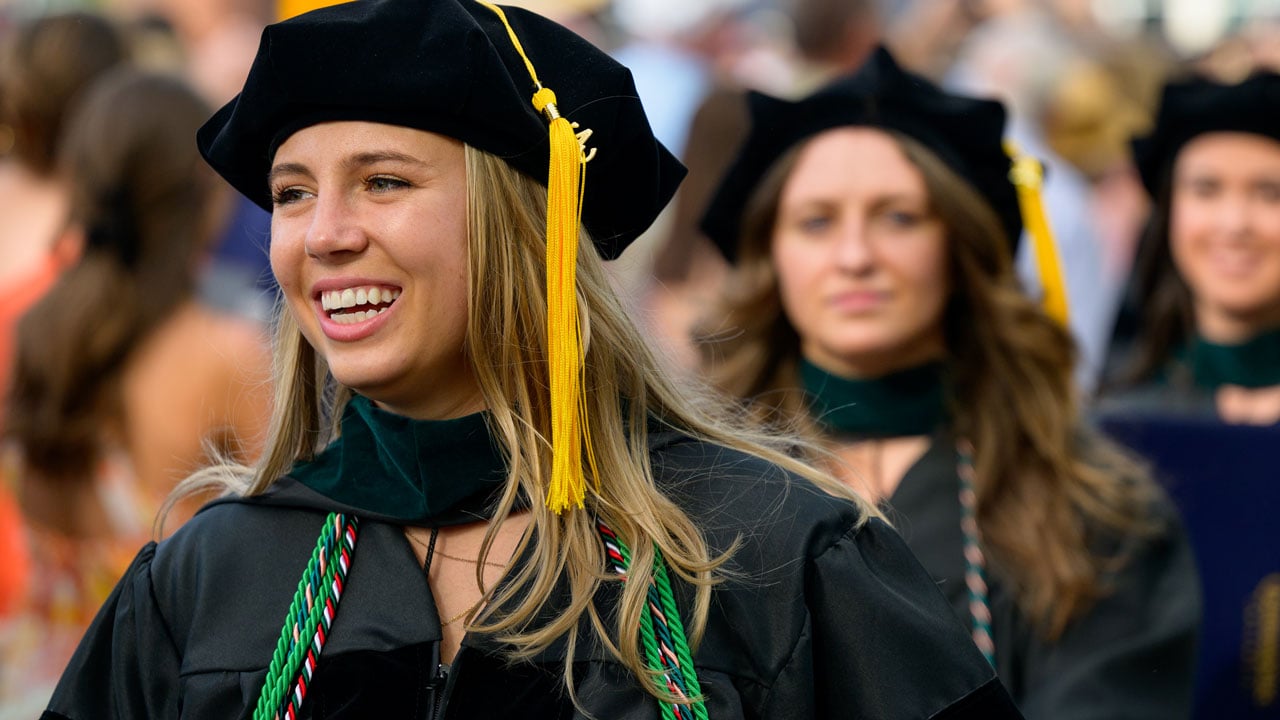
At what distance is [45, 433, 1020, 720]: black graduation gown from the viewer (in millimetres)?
2574

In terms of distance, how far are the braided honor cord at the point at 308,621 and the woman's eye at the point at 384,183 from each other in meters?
0.52

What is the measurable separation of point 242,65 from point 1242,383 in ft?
15.3

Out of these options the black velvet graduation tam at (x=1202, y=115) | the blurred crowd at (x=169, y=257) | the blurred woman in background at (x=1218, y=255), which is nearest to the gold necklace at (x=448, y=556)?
the blurred crowd at (x=169, y=257)

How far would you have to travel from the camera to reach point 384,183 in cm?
262

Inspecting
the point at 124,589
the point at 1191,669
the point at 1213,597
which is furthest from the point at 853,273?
the point at 124,589

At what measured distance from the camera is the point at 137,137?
190 inches

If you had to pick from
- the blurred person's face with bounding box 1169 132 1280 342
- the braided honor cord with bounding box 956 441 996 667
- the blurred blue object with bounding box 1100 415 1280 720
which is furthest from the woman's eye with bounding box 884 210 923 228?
the blurred person's face with bounding box 1169 132 1280 342

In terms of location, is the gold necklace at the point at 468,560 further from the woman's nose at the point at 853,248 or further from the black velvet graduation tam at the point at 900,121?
the black velvet graduation tam at the point at 900,121

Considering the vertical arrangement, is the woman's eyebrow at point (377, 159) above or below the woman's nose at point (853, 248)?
above

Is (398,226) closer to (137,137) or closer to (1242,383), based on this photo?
(137,137)

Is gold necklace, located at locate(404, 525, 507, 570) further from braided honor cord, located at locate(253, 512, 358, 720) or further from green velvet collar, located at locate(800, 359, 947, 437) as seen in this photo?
green velvet collar, located at locate(800, 359, 947, 437)

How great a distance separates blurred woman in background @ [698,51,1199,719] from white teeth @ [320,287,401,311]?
1630mm

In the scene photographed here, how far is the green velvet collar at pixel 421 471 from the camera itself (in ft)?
8.92

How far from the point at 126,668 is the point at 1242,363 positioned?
4.01m
